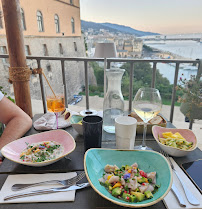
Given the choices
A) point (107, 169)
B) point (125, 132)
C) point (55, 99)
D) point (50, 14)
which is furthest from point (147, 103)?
point (50, 14)

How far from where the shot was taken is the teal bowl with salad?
1.59 ft

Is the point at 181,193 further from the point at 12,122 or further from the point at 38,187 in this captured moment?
the point at 12,122

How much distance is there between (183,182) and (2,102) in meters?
1.00

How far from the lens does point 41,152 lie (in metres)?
0.71

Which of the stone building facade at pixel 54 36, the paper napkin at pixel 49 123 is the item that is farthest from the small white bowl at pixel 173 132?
the stone building facade at pixel 54 36

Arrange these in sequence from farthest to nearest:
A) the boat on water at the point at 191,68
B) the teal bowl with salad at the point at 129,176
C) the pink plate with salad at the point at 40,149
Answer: the boat on water at the point at 191,68 < the pink plate with salad at the point at 40,149 < the teal bowl with salad at the point at 129,176

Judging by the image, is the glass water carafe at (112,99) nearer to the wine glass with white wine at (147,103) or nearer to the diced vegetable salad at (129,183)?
the wine glass with white wine at (147,103)

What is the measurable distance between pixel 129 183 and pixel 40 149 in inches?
15.1

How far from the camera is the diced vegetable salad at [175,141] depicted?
0.73 metres

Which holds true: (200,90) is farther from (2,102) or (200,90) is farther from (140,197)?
(2,102)

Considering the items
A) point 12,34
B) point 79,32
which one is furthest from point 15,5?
point 79,32

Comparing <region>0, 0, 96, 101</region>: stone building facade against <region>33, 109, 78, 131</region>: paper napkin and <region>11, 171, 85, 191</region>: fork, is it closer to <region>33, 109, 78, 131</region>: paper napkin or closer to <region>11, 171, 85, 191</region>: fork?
<region>33, 109, 78, 131</region>: paper napkin

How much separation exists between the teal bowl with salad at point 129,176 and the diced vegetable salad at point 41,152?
0.57 ft

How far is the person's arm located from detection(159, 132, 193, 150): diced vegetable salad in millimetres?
664
